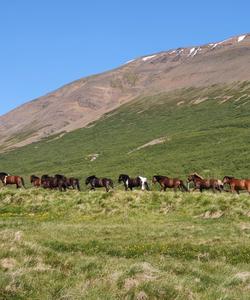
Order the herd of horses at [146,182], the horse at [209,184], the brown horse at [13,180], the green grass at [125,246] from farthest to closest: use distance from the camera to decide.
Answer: the brown horse at [13,180] → the horse at [209,184] → the herd of horses at [146,182] → the green grass at [125,246]

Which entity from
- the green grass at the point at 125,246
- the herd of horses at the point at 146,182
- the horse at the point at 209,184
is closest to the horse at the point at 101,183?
the herd of horses at the point at 146,182

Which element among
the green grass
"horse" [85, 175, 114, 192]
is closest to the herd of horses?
"horse" [85, 175, 114, 192]

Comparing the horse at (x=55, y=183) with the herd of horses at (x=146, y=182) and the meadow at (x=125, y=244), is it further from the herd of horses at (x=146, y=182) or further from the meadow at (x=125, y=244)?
the meadow at (x=125, y=244)

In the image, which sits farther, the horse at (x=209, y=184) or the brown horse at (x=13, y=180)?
the brown horse at (x=13, y=180)

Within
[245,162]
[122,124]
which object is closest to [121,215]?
[245,162]

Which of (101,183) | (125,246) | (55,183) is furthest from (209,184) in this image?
(125,246)

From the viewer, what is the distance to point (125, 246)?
19.3m

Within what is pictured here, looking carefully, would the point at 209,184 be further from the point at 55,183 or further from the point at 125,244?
the point at 125,244

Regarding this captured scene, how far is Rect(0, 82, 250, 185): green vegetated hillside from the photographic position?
9244cm

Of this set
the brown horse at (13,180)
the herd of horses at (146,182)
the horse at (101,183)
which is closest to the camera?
the herd of horses at (146,182)

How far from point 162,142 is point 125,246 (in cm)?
10653

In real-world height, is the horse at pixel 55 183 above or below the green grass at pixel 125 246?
above

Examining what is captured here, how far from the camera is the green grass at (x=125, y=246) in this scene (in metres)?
11.5

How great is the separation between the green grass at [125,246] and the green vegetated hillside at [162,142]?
45.2 meters
